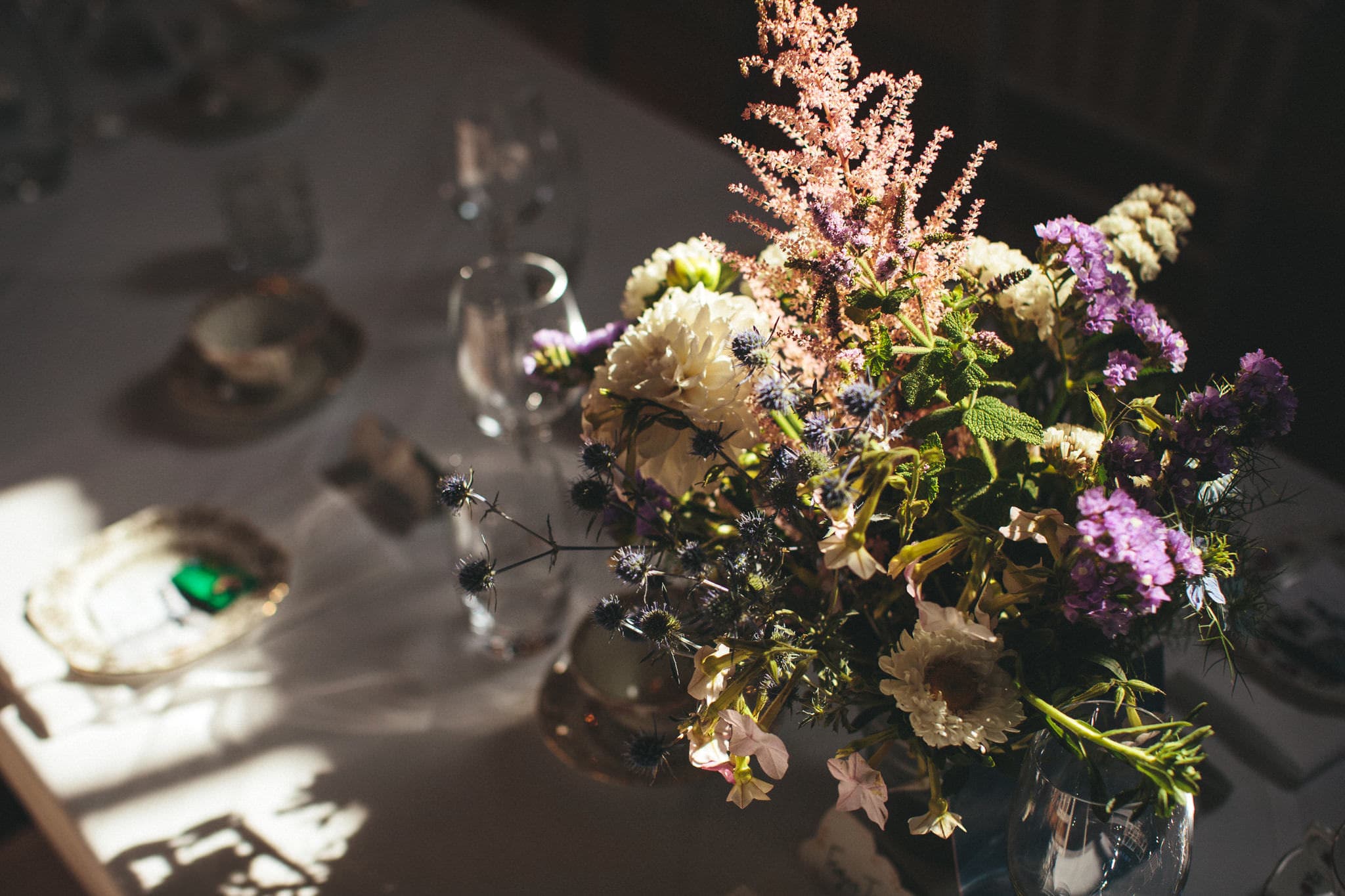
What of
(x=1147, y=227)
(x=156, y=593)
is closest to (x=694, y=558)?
(x=1147, y=227)

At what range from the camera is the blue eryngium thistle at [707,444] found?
559mm

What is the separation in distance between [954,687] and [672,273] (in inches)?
12.3

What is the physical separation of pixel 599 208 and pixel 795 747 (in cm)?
86

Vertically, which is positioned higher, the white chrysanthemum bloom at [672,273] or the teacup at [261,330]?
the white chrysanthemum bloom at [672,273]

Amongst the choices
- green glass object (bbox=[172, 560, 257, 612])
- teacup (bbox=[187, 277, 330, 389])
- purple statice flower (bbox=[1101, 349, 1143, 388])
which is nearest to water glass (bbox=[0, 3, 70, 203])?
teacup (bbox=[187, 277, 330, 389])

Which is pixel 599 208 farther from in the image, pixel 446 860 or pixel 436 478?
pixel 446 860

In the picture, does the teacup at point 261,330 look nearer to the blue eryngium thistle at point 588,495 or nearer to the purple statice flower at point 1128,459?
the blue eryngium thistle at point 588,495

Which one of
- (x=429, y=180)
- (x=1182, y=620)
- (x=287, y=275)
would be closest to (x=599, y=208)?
(x=429, y=180)

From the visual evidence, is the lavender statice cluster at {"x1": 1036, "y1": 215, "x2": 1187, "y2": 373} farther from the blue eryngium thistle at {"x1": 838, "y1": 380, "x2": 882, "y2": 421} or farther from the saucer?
the saucer

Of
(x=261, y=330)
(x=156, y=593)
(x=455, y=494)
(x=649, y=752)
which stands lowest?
(x=156, y=593)

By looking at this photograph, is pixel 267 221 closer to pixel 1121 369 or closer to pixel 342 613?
pixel 342 613

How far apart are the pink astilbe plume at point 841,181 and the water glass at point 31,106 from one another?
1288 mm

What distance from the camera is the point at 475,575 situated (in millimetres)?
588

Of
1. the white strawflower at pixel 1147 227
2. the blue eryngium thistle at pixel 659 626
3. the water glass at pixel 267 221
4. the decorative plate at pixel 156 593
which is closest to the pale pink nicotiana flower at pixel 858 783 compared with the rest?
the blue eryngium thistle at pixel 659 626
